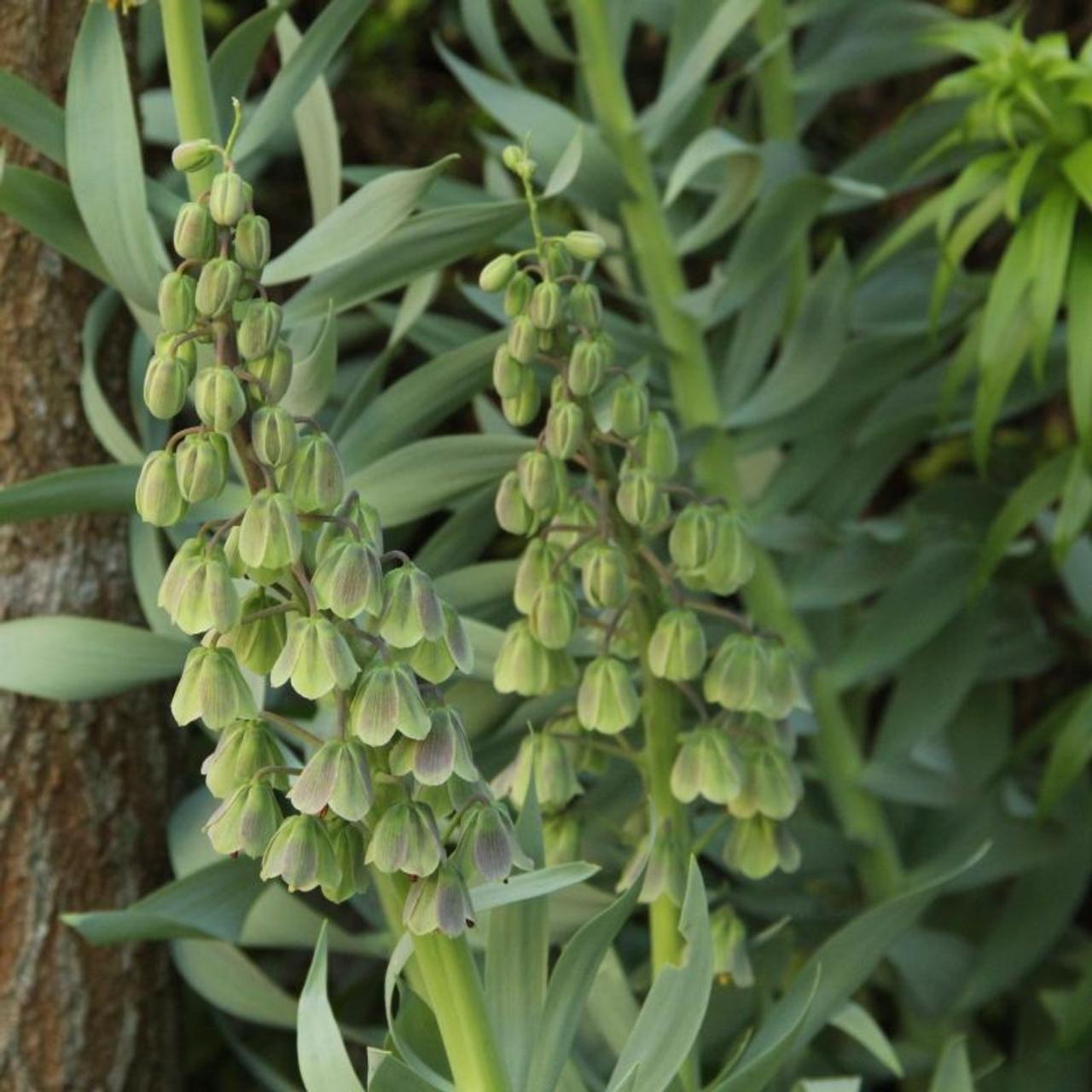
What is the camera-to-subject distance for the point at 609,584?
0.85 meters

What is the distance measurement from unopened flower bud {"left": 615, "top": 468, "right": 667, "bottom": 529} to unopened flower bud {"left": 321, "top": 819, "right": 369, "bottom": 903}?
0.21 metres

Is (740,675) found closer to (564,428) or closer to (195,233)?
(564,428)

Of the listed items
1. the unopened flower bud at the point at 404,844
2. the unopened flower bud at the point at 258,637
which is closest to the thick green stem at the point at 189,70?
the unopened flower bud at the point at 258,637

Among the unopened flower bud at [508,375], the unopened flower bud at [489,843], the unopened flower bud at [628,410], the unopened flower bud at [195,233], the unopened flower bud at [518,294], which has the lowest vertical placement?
the unopened flower bud at [489,843]

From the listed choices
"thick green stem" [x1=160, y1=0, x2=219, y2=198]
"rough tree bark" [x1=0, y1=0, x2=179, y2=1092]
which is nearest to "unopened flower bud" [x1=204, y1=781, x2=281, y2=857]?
"thick green stem" [x1=160, y1=0, x2=219, y2=198]

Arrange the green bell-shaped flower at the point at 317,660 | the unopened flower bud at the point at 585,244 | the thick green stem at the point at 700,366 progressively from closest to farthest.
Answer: the green bell-shaped flower at the point at 317,660 → the unopened flower bud at the point at 585,244 → the thick green stem at the point at 700,366

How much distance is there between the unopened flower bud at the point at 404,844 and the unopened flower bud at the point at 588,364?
22 centimetres

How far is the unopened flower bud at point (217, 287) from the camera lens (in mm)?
717

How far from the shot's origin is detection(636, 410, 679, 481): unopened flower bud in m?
Result: 0.87

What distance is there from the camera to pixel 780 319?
133 cm

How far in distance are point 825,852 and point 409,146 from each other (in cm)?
82

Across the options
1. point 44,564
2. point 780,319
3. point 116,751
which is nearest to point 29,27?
point 44,564

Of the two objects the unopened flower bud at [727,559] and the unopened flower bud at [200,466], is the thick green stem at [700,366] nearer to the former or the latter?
the unopened flower bud at [727,559]

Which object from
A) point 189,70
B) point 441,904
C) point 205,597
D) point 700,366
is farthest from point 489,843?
point 700,366
